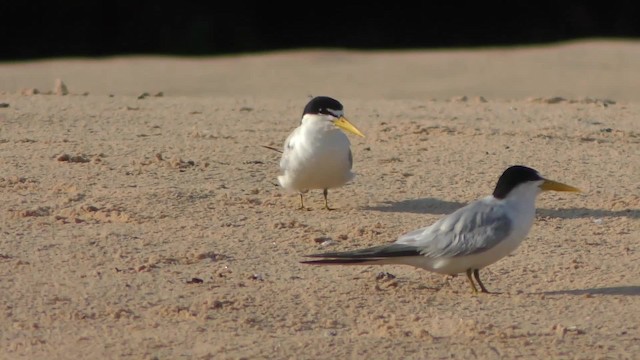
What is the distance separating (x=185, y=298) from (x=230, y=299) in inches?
6.8

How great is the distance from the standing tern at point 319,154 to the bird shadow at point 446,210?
25 cm

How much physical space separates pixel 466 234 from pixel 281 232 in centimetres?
118

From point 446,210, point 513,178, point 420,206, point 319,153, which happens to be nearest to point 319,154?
point 319,153

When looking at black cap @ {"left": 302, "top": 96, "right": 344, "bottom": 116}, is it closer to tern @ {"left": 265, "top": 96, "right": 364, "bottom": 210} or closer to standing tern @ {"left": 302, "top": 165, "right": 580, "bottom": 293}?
tern @ {"left": 265, "top": 96, "right": 364, "bottom": 210}

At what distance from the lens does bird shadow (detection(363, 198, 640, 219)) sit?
6645 millimetres

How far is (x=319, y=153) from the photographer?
6797 millimetres

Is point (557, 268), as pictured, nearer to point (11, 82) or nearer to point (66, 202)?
point (66, 202)

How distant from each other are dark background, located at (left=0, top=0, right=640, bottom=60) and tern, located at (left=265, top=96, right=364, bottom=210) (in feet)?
42.5

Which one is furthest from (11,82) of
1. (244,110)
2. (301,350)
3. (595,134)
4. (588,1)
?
(301,350)

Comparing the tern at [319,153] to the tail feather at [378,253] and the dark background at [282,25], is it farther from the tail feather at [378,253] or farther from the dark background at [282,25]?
the dark background at [282,25]

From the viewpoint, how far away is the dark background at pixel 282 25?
793 inches

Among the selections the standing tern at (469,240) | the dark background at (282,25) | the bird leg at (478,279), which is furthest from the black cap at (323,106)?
the dark background at (282,25)

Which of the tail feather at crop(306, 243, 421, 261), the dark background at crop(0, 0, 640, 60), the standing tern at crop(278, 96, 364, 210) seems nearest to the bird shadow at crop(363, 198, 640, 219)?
the standing tern at crop(278, 96, 364, 210)

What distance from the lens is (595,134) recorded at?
8.59m
